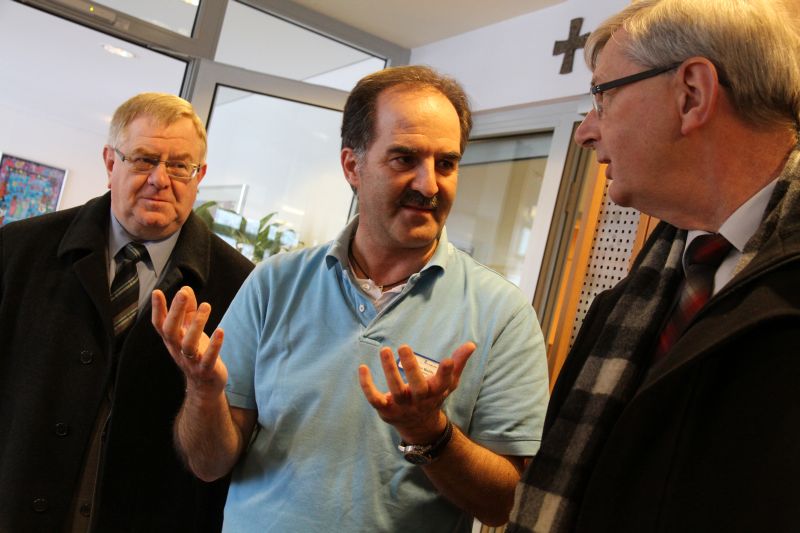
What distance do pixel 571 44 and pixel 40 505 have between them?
10.1 ft

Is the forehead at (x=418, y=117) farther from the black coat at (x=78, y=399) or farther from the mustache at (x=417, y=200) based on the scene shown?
the black coat at (x=78, y=399)

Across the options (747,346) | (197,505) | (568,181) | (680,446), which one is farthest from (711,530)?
(568,181)

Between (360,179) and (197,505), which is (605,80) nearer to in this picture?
(360,179)

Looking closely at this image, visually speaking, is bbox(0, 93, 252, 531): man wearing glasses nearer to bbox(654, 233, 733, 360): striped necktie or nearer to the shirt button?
the shirt button

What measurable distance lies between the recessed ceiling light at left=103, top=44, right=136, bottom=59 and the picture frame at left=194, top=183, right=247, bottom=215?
4.68 ft

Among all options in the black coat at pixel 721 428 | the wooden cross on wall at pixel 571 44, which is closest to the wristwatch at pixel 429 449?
the black coat at pixel 721 428

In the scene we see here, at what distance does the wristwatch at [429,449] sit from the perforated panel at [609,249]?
1.42 meters

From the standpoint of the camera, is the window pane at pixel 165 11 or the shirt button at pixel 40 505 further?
the window pane at pixel 165 11

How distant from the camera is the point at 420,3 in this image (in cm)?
421

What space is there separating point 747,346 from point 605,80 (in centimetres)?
49

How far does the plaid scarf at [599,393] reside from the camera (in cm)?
106

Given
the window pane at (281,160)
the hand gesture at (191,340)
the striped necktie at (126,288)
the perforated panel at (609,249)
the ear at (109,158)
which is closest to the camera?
the hand gesture at (191,340)

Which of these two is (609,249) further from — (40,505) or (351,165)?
(40,505)

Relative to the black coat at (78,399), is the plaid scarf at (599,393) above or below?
above
